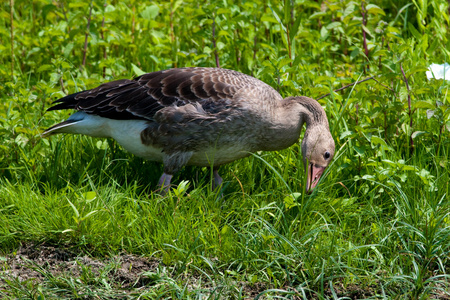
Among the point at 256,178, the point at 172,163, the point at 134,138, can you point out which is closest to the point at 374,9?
the point at 256,178

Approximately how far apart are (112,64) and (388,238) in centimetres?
406

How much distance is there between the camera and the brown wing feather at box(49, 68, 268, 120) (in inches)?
207

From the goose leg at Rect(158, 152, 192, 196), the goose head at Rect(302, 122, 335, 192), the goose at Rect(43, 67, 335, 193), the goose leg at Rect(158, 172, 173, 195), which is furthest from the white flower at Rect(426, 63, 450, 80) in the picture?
the goose leg at Rect(158, 172, 173, 195)

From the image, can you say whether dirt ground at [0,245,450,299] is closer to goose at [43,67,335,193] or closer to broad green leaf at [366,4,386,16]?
goose at [43,67,335,193]

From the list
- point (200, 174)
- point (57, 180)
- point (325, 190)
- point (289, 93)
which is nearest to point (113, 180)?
point (57, 180)

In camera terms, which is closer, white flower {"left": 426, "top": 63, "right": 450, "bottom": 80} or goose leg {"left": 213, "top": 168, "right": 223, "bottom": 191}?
goose leg {"left": 213, "top": 168, "right": 223, "bottom": 191}

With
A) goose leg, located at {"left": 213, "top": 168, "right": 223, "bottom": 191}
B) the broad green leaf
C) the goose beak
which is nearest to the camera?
the goose beak

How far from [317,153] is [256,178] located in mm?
812

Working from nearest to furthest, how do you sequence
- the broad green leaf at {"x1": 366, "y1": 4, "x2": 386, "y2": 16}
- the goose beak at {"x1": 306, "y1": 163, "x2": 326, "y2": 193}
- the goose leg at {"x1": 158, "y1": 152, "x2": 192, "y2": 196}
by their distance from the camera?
the goose beak at {"x1": 306, "y1": 163, "x2": 326, "y2": 193}
the goose leg at {"x1": 158, "y1": 152, "x2": 192, "y2": 196}
the broad green leaf at {"x1": 366, "y1": 4, "x2": 386, "y2": 16}

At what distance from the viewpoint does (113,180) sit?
515 centimetres

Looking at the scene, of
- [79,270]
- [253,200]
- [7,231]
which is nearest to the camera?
[79,270]

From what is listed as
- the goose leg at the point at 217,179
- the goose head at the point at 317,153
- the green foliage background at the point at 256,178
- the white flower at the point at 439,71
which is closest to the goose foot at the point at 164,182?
the green foliage background at the point at 256,178

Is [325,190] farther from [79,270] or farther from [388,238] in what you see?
[79,270]

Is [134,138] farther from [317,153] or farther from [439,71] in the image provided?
[439,71]
